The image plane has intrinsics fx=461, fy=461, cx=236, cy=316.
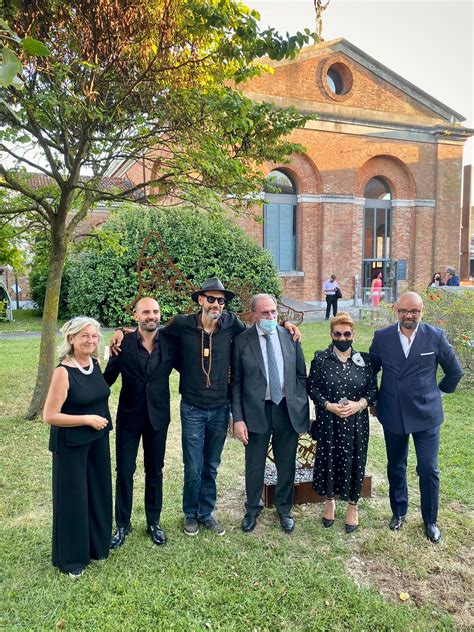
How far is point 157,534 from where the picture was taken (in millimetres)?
3867

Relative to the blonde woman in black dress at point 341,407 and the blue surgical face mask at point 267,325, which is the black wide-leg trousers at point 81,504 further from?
the blonde woman in black dress at point 341,407

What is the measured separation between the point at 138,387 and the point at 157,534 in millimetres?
1295

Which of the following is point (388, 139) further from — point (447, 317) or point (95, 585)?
point (95, 585)

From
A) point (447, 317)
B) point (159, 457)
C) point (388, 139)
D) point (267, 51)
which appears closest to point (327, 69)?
point (388, 139)

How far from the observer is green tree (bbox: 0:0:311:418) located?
193 inches

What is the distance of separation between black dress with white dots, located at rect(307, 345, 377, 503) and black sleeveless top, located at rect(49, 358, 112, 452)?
1.78 meters

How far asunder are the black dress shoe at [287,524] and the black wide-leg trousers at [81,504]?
4.99 feet

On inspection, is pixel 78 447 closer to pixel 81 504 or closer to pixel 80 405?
pixel 80 405

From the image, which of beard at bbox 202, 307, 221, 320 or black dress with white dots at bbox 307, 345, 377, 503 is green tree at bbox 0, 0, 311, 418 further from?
black dress with white dots at bbox 307, 345, 377, 503

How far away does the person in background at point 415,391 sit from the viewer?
387 centimetres

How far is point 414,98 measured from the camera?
22188 mm

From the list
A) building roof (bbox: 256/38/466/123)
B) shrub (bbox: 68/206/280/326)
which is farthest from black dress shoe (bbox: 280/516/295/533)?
building roof (bbox: 256/38/466/123)

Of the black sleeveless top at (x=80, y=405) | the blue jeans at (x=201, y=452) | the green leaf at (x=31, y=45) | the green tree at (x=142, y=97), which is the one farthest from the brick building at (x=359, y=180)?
the green leaf at (x=31, y=45)

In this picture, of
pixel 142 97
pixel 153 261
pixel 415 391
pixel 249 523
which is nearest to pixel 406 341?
pixel 415 391
